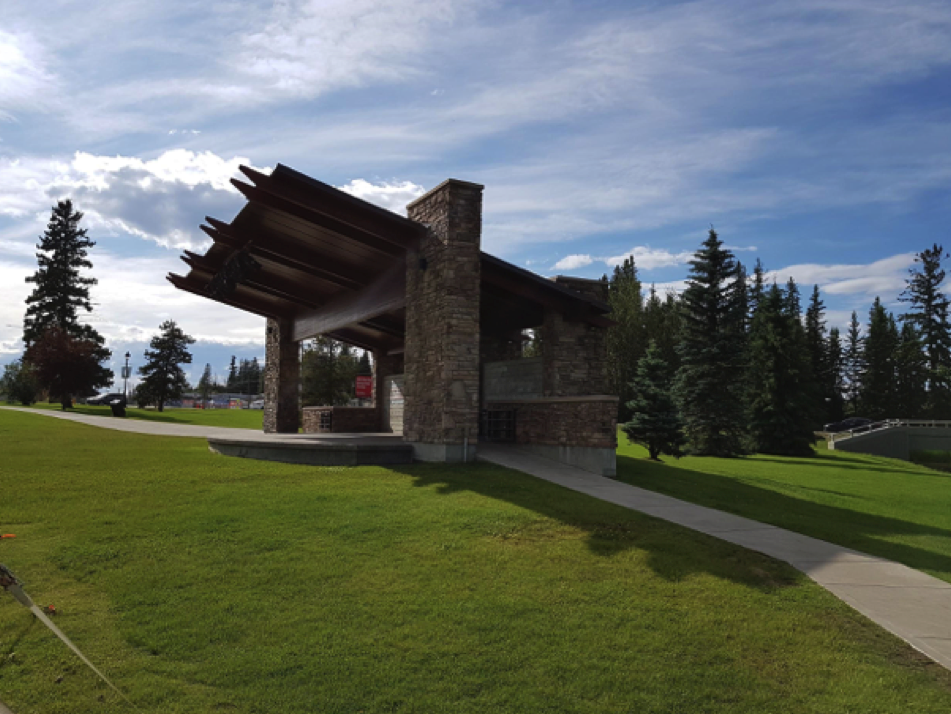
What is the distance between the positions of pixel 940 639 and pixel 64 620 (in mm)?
7281

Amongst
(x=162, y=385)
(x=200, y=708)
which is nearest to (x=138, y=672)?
(x=200, y=708)

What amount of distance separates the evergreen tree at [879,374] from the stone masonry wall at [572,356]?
5716 cm

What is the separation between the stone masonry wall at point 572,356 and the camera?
16.0m

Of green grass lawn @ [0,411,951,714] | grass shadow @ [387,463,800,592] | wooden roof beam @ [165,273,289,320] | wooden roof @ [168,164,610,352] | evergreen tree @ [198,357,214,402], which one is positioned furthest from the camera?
evergreen tree @ [198,357,214,402]

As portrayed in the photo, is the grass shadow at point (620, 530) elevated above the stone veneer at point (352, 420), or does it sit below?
below

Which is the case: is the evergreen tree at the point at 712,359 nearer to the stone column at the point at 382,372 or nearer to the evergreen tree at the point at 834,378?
the stone column at the point at 382,372

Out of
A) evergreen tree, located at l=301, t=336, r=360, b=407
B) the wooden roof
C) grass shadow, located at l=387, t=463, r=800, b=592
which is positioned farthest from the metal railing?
grass shadow, located at l=387, t=463, r=800, b=592

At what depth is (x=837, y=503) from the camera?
13.9 m

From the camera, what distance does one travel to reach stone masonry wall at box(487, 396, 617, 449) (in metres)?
13.2

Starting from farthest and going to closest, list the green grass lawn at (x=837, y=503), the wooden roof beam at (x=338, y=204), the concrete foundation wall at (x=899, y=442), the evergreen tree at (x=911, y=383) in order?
the evergreen tree at (x=911, y=383) < the concrete foundation wall at (x=899, y=442) < the wooden roof beam at (x=338, y=204) < the green grass lawn at (x=837, y=503)

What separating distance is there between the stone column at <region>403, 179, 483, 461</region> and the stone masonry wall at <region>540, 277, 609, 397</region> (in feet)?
10.9

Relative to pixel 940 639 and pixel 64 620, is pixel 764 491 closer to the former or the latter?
pixel 940 639

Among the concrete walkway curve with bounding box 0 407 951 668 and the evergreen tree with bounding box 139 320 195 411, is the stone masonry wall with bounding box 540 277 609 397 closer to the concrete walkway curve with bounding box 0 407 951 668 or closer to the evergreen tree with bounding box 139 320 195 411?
the concrete walkway curve with bounding box 0 407 951 668

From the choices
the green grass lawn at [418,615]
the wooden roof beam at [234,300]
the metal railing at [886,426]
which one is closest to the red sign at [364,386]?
the wooden roof beam at [234,300]
